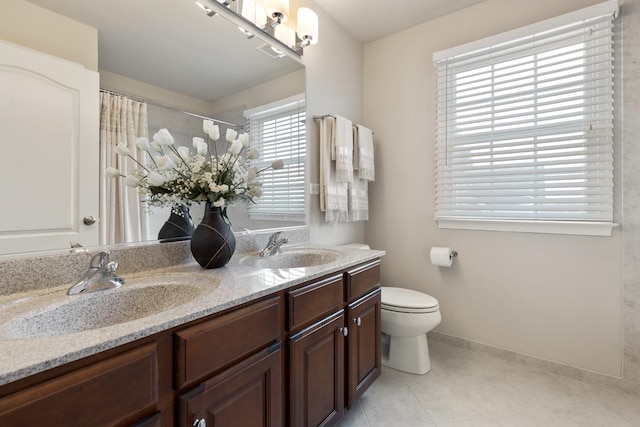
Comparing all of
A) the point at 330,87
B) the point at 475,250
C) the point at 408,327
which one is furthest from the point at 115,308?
the point at 475,250

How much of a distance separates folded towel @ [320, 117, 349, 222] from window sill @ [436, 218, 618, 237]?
0.82 metres

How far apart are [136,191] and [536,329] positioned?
247 cm

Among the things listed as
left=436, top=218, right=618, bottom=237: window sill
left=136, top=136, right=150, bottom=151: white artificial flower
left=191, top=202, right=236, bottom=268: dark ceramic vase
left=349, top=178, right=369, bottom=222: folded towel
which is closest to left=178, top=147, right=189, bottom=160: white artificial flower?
left=136, top=136, right=150, bottom=151: white artificial flower

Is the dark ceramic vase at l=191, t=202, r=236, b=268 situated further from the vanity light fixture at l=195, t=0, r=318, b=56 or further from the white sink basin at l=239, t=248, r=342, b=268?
the vanity light fixture at l=195, t=0, r=318, b=56

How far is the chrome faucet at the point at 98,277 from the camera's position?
946 mm

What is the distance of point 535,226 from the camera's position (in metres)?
1.97

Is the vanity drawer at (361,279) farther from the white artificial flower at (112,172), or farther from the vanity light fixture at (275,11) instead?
the vanity light fixture at (275,11)

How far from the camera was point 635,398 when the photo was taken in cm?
170

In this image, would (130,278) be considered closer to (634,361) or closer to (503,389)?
(503,389)

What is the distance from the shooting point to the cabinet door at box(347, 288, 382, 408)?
1.48 m

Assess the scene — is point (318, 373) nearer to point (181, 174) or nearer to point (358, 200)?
point (181, 174)

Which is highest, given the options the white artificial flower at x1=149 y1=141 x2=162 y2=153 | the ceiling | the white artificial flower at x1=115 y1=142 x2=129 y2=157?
the ceiling

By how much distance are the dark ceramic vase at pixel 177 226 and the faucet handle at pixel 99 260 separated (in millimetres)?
317

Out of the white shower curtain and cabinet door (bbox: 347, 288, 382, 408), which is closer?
the white shower curtain
